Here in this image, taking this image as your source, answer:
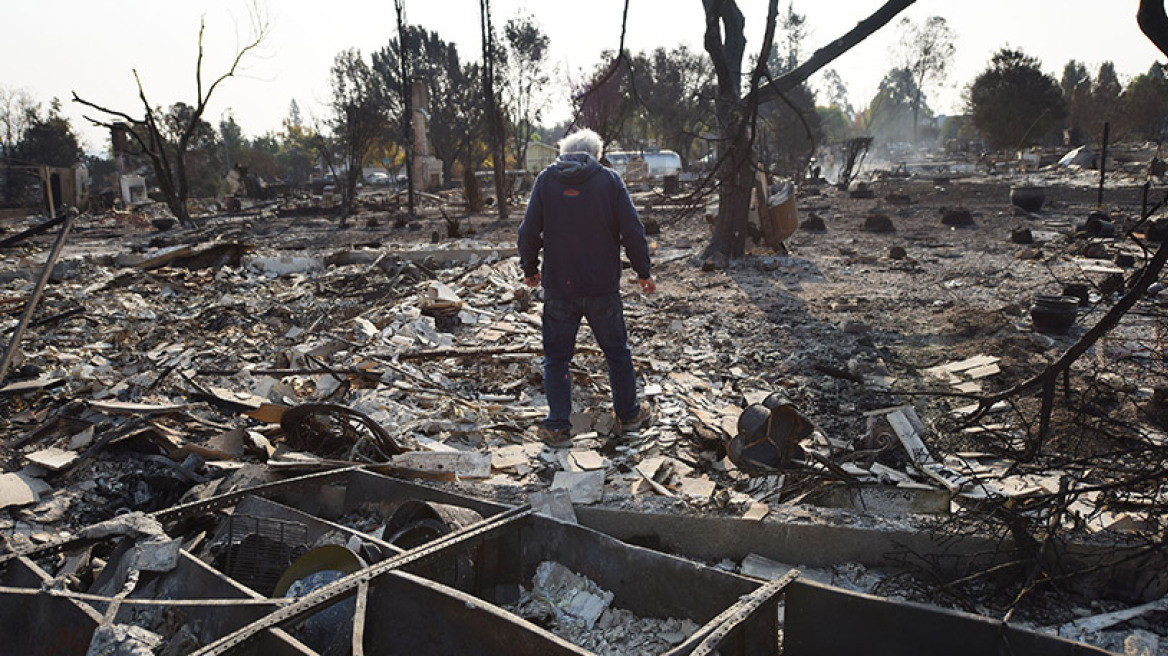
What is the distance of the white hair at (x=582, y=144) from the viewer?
495 centimetres

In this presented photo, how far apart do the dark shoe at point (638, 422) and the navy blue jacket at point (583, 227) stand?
100cm

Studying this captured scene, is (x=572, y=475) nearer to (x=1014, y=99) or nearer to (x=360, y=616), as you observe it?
(x=360, y=616)

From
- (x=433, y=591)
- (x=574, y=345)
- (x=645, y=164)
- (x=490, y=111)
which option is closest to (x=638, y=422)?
(x=574, y=345)

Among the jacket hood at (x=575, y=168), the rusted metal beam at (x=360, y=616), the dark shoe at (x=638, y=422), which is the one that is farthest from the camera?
the dark shoe at (x=638, y=422)

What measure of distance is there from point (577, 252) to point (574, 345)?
26.0 inches

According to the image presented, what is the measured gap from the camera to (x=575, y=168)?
15.7 ft

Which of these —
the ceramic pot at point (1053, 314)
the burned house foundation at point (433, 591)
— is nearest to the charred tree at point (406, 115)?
the ceramic pot at point (1053, 314)

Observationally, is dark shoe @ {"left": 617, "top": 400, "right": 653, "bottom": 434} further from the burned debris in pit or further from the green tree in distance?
the green tree in distance

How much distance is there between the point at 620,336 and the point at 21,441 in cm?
427

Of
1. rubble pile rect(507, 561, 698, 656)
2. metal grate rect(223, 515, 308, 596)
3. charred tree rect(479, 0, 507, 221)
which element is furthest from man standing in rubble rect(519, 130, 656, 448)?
charred tree rect(479, 0, 507, 221)

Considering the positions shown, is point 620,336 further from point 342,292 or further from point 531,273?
point 342,292

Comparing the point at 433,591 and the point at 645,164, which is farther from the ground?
the point at 645,164

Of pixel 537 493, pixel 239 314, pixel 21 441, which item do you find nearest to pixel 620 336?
pixel 537 493

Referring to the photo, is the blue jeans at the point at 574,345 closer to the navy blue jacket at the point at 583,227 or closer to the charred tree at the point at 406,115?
the navy blue jacket at the point at 583,227
